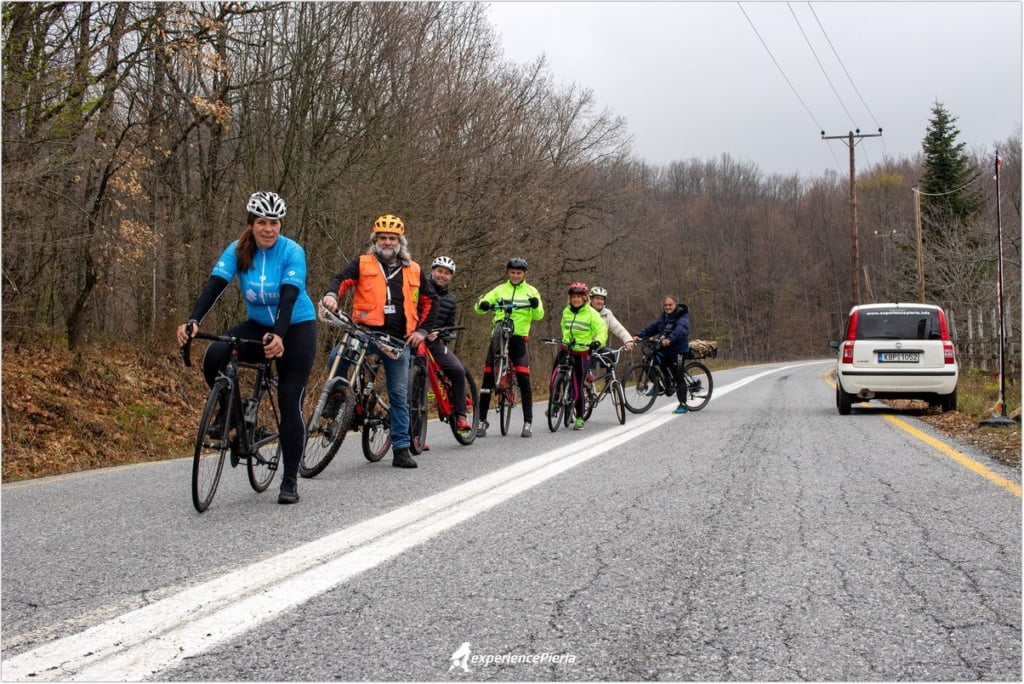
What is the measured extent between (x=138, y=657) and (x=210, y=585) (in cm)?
83

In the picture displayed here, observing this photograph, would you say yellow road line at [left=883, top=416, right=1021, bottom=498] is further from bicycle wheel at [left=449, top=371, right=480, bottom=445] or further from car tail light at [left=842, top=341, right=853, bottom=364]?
bicycle wheel at [left=449, top=371, right=480, bottom=445]

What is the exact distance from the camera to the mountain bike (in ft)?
36.0

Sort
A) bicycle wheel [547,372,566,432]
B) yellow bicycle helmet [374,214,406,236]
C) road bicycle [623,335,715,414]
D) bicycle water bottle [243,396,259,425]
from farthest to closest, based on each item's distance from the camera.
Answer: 1. road bicycle [623,335,715,414]
2. bicycle wheel [547,372,566,432]
3. yellow bicycle helmet [374,214,406,236]
4. bicycle water bottle [243,396,259,425]

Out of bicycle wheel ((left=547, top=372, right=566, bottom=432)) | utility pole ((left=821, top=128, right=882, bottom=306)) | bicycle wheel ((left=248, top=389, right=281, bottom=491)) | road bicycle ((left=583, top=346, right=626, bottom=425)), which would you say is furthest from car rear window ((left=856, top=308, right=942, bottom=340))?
utility pole ((left=821, top=128, right=882, bottom=306))

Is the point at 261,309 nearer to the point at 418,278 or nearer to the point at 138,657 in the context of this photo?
the point at 418,278

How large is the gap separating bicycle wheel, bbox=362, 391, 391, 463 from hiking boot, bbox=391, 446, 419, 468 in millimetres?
354

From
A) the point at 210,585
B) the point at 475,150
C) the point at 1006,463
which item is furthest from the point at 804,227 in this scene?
the point at 210,585

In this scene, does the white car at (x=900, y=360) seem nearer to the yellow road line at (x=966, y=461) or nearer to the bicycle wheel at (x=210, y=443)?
the yellow road line at (x=966, y=461)

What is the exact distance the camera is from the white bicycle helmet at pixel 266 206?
208 inches

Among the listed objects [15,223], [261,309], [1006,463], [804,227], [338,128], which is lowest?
[1006,463]

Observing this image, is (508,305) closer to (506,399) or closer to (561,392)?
(506,399)

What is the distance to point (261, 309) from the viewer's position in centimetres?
553

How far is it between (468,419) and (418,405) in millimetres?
1203

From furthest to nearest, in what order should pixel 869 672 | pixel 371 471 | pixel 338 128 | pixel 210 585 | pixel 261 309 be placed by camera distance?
pixel 338 128 → pixel 371 471 → pixel 261 309 → pixel 210 585 → pixel 869 672
